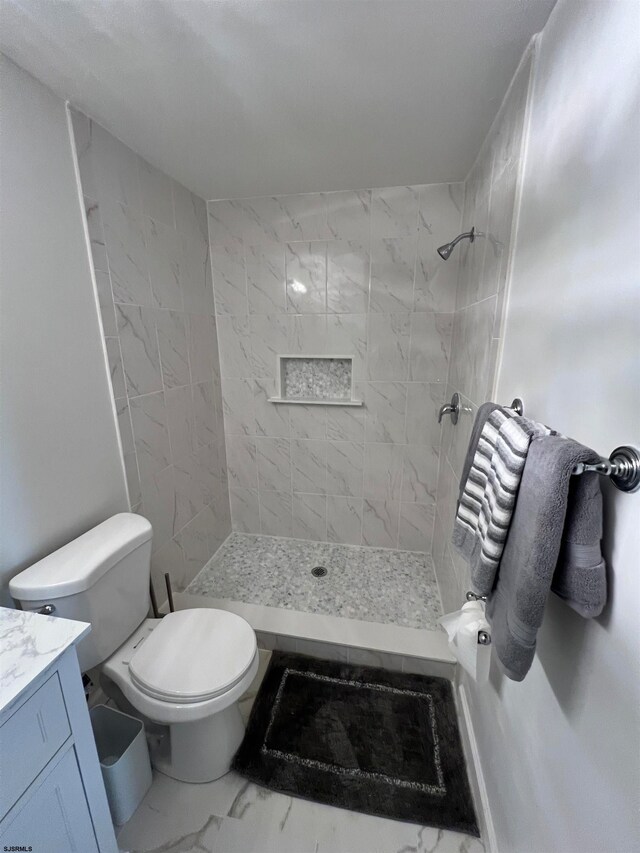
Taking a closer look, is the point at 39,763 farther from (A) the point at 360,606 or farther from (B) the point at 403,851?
(A) the point at 360,606

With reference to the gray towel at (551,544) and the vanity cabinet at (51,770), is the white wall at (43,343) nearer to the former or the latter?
the vanity cabinet at (51,770)

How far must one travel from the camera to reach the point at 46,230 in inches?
44.5

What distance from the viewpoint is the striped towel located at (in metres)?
0.71

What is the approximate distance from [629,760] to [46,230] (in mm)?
1858

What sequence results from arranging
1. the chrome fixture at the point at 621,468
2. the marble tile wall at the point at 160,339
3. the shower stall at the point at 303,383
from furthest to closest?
the shower stall at the point at 303,383 < the marble tile wall at the point at 160,339 < the chrome fixture at the point at 621,468

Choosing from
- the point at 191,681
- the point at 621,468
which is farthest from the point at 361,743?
the point at 621,468

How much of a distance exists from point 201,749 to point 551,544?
4.62ft

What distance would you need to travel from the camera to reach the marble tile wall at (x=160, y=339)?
4.52ft

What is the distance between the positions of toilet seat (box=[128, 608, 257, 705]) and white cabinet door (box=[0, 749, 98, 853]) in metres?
0.29

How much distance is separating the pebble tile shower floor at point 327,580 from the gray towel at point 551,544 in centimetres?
130

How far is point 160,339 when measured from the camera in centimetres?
170

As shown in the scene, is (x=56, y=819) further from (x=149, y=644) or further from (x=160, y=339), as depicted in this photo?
(x=160, y=339)

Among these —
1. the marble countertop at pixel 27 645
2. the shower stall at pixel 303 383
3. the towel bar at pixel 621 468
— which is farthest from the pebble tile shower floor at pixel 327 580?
the towel bar at pixel 621 468

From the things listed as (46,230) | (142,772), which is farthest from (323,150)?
(142,772)
